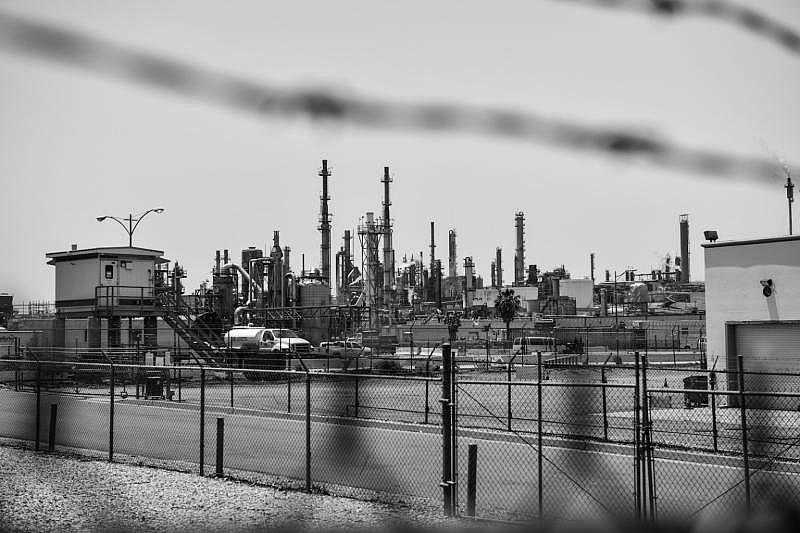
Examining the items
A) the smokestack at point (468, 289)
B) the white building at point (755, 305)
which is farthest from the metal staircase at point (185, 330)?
the smokestack at point (468, 289)

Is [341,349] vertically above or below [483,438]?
above

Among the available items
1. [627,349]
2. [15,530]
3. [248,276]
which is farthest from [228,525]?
[248,276]

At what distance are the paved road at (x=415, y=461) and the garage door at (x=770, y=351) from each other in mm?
10781

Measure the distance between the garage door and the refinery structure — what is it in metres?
3.86

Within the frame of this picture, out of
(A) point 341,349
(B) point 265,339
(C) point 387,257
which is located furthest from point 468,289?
(B) point 265,339

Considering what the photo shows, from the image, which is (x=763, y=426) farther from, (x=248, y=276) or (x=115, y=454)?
(x=248, y=276)

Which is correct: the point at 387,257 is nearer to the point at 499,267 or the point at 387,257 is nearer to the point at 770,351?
the point at 499,267

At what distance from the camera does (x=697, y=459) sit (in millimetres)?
15109

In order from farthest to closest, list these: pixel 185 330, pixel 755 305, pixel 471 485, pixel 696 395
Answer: pixel 185 330, pixel 755 305, pixel 696 395, pixel 471 485

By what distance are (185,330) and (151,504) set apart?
35.1m

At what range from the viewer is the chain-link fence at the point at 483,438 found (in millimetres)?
10859

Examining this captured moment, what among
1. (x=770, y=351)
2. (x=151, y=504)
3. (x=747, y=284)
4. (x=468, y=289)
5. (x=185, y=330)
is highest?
(x=468, y=289)

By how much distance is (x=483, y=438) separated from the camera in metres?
17.7

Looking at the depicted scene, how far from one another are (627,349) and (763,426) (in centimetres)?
5169
